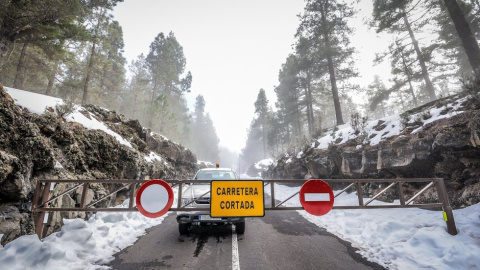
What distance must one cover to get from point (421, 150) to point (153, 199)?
9872 millimetres

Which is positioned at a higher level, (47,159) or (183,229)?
(47,159)

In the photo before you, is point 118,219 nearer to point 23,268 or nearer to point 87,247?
point 87,247

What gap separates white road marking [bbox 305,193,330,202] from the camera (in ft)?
A: 13.0

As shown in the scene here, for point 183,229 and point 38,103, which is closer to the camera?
point 183,229

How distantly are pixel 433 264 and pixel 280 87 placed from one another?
36686 mm

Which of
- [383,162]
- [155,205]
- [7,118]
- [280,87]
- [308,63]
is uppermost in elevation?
[280,87]

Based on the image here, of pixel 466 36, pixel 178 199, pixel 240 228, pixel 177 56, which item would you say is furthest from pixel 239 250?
pixel 177 56

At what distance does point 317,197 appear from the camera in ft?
13.1

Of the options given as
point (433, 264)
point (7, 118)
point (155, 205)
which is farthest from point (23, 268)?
point (433, 264)

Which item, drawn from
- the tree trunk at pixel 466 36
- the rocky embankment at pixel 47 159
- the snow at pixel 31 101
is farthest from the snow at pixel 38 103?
the tree trunk at pixel 466 36

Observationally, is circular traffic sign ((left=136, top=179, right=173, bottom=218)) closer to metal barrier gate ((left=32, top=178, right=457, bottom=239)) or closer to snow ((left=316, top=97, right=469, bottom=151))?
metal barrier gate ((left=32, top=178, right=457, bottom=239))

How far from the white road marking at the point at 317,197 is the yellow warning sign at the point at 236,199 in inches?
42.4

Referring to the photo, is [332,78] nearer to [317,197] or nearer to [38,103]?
[317,197]

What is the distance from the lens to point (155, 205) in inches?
151
